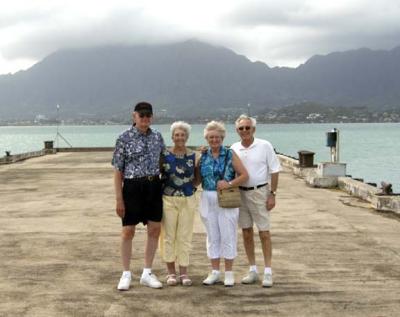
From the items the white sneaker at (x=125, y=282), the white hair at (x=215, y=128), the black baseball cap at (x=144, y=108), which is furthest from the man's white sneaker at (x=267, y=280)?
the black baseball cap at (x=144, y=108)

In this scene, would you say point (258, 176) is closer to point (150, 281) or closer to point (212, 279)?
point (212, 279)

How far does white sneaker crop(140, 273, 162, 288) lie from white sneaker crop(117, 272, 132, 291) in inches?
5.5

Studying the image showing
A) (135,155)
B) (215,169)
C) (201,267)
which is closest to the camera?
(135,155)

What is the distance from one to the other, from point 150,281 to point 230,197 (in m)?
1.22

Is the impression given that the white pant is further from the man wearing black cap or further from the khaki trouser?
the man wearing black cap

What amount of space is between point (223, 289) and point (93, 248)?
2604 mm

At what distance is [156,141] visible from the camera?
19.4 feet

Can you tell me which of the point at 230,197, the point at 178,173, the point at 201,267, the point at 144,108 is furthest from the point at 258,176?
the point at 201,267

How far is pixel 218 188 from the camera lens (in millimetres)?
5867

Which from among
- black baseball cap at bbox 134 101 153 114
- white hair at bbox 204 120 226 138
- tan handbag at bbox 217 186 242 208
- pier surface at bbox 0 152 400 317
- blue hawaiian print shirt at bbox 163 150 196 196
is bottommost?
pier surface at bbox 0 152 400 317

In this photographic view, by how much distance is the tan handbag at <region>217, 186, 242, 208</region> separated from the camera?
19.1 ft

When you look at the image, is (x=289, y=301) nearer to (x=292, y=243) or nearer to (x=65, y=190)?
(x=292, y=243)

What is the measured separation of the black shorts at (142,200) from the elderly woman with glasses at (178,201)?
→ 135mm

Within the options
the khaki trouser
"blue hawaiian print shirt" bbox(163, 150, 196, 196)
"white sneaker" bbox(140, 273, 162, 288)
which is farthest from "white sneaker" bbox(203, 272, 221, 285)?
"blue hawaiian print shirt" bbox(163, 150, 196, 196)
